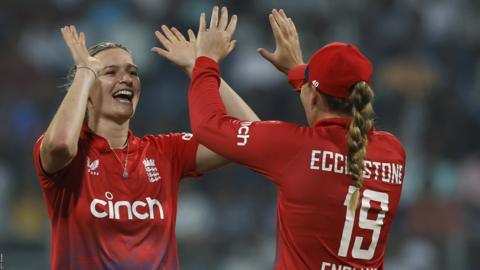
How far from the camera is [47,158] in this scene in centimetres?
350

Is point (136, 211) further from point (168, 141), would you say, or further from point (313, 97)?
point (313, 97)

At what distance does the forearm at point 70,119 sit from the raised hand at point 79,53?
7 cm

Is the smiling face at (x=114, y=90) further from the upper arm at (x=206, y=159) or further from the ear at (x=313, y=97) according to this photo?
the ear at (x=313, y=97)

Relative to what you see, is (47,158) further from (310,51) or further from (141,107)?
(310,51)

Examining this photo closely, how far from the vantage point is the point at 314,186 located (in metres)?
3.29

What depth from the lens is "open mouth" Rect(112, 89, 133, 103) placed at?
3.91 m

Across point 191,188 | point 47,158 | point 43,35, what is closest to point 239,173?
point 191,188

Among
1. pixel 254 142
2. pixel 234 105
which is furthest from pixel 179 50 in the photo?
pixel 254 142

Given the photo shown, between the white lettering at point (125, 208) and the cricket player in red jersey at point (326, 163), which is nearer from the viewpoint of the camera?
the cricket player in red jersey at point (326, 163)

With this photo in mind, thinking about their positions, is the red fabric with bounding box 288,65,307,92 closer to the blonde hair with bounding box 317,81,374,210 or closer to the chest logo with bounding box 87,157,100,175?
the blonde hair with bounding box 317,81,374,210

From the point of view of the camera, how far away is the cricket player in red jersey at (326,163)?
329 cm

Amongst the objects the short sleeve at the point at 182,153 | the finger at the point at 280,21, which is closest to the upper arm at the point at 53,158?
the short sleeve at the point at 182,153

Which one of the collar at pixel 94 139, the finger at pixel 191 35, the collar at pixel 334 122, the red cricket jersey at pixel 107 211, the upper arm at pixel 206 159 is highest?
the finger at pixel 191 35

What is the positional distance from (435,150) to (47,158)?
17.7 ft
